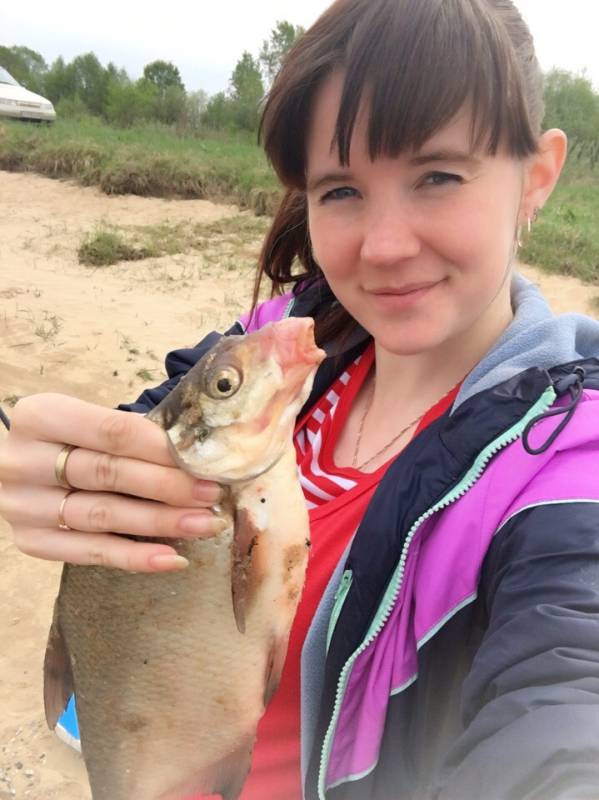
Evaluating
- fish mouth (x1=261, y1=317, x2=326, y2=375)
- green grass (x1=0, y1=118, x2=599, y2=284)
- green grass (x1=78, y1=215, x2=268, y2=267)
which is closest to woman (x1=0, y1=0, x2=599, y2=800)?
fish mouth (x1=261, y1=317, x2=326, y2=375)

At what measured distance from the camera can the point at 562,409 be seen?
3.67ft

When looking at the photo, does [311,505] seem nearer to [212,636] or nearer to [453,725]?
[212,636]

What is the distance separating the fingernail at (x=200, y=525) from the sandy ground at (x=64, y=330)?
2009 mm

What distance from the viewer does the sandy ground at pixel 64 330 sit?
2.73 m

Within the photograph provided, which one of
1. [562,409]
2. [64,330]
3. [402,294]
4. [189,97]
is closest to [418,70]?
[402,294]

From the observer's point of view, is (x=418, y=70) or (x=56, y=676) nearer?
(x=418, y=70)

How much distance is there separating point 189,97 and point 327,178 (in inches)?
893

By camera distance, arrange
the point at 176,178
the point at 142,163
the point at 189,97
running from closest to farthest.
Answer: the point at 176,178 → the point at 142,163 → the point at 189,97

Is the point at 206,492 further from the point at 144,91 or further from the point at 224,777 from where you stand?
the point at 144,91

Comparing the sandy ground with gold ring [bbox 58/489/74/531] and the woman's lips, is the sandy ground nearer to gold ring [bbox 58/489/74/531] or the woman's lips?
gold ring [bbox 58/489/74/531]

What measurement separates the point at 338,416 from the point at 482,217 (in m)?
0.64

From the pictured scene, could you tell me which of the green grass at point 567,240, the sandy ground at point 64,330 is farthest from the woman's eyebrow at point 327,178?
the green grass at point 567,240

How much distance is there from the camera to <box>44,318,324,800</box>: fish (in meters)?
1.21

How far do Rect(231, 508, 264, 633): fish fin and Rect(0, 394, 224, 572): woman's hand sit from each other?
0.08m
